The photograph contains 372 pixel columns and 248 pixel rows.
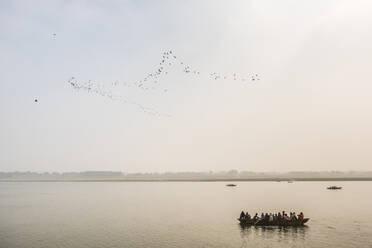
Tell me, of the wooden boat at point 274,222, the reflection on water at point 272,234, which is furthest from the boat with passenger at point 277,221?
the reflection on water at point 272,234

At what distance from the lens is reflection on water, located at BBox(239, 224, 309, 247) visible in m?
49.8

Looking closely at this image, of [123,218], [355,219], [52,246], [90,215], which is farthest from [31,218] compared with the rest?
[355,219]

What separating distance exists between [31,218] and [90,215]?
13.0 metres

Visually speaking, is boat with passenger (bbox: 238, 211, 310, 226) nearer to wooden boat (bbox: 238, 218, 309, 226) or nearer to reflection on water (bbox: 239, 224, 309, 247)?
wooden boat (bbox: 238, 218, 309, 226)

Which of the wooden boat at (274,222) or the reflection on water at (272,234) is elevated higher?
the wooden boat at (274,222)

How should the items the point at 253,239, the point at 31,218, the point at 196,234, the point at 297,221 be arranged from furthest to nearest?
the point at 31,218, the point at 297,221, the point at 196,234, the point at 253,239

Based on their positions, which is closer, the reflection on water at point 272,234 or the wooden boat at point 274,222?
the reflection on water at point 272,234

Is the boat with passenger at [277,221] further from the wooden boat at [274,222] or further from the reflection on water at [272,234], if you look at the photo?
the reflection on water at [272,234]

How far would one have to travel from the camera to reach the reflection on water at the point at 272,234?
49.8m

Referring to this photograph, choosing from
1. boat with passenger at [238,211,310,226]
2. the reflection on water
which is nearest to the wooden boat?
boat with passenger at [238,211,310,226]

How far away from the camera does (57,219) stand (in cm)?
7444

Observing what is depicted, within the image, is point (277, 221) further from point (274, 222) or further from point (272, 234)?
point (272, 234)

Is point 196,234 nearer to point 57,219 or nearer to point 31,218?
point 57,219

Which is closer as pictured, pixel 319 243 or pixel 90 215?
pixel 319 243
